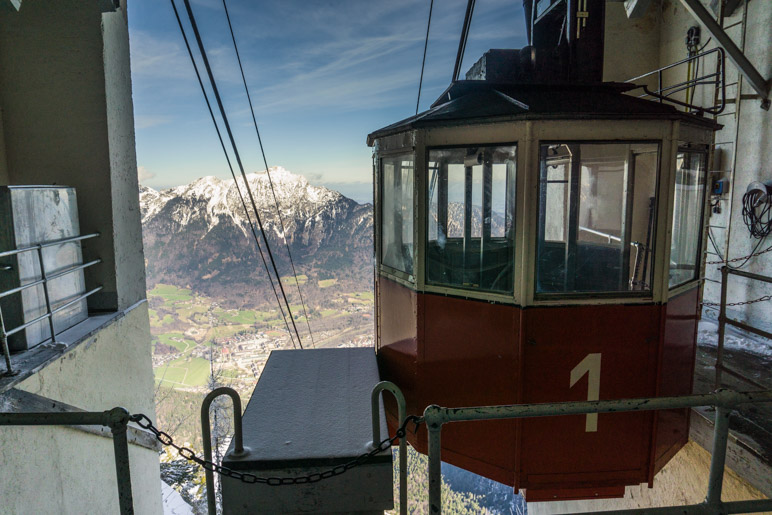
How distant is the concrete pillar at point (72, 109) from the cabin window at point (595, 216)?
159 inches

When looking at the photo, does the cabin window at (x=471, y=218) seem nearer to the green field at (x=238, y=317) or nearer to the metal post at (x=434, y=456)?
the metal post at (x=434, y=456)

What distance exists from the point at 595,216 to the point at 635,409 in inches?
68.3

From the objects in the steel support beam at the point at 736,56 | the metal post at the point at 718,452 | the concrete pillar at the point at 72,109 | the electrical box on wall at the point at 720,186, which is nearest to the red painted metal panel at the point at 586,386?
the metal post at the point at 718,452

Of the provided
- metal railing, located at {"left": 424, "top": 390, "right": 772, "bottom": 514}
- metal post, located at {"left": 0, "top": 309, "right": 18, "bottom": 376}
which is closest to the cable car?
metal railing, located at {"left": 424, "top": 390, "right": 772, "bottom": 514}

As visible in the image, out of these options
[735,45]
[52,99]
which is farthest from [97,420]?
[735,45]

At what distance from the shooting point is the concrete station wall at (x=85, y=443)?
2.86 m

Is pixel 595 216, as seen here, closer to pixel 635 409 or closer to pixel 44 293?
pixel 635 409

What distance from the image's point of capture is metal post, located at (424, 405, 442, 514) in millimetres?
2041

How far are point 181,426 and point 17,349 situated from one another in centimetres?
2142

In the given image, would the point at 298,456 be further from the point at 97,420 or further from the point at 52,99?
the point at 52,99

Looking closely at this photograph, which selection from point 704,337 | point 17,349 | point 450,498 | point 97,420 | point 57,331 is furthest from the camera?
point 450,498

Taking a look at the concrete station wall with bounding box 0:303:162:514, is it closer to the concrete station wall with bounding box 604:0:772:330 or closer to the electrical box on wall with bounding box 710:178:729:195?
the concrete station wall with bounding box 604:0:772:330

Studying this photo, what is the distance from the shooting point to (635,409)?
6.88 feet

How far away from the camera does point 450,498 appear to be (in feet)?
71.3
